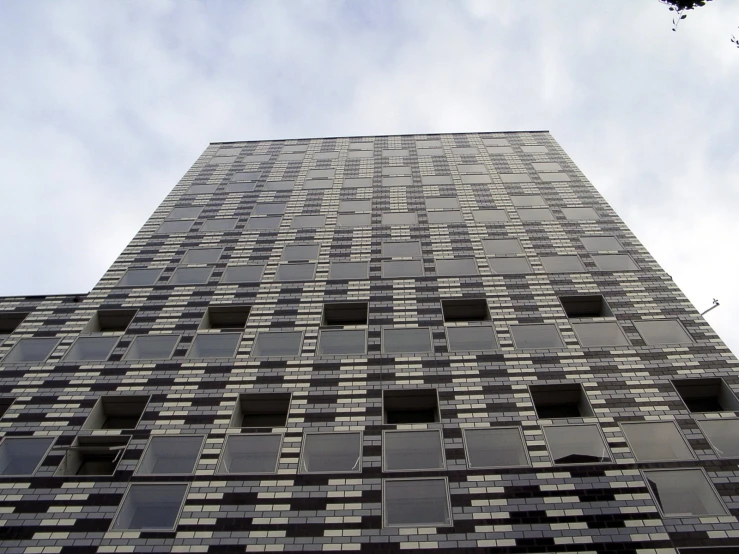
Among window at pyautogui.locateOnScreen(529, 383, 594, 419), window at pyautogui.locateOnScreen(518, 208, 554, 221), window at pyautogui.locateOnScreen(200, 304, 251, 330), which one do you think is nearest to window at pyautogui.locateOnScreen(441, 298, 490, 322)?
window at pyautogui.locateOnScreen(529, 383, 594, 419)

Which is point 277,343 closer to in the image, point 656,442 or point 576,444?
point 576,444

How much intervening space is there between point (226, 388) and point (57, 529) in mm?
7191

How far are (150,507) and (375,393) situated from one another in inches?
332

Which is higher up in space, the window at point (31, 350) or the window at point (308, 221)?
the window at point (308, 221)

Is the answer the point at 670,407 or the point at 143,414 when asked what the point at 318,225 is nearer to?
the point at 143,414

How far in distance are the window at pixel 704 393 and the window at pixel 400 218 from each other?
54.3 ft

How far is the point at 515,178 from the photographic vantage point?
40.1 m

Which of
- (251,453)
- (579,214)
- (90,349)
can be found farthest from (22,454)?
(579,214)

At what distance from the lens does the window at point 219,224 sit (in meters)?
35.4

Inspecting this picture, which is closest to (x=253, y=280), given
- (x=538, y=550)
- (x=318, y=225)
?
(x=318, y=225)

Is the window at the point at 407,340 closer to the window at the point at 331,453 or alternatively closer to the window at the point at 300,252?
the window at the point at 331,453

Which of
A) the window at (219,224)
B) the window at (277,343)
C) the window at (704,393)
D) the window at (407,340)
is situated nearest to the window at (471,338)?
the window at (407,340)

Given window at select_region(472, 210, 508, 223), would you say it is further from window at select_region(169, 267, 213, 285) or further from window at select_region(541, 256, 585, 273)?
window at select_region(169, 267, 213, 285)

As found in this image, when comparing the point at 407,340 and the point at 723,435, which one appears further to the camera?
the point at 407,340
